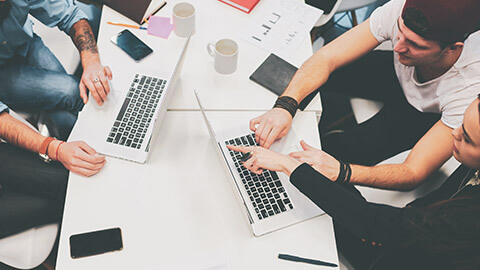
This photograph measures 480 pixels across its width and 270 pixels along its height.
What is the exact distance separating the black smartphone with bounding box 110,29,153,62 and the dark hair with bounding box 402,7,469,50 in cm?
101

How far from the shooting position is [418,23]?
121cm

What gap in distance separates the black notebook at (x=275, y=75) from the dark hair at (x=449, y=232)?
603 millimetres

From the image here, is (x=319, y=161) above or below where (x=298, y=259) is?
above

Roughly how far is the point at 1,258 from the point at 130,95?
727mm

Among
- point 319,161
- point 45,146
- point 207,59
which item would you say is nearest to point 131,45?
point 207,59

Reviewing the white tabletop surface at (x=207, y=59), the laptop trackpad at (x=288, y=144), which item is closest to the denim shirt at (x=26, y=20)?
the white tabletop surface at (x=207, y=59)

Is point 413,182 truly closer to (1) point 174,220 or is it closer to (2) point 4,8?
(1) point 174,220

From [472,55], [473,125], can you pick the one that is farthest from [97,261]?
[472,55]

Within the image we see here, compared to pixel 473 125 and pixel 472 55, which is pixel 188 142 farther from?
pixel 472 55

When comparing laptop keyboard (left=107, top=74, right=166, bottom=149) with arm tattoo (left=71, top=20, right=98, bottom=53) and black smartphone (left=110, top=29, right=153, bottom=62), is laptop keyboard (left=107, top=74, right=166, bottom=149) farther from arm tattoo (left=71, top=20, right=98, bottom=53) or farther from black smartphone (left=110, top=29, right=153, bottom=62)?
arm tattoo (left=71, top=20, right=98, bottom=53)

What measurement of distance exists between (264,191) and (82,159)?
63 cm

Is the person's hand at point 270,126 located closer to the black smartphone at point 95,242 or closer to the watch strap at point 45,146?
the black smartphone at point 95,242

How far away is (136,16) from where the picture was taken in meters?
1.53

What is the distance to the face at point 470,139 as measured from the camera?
3.37 feet
